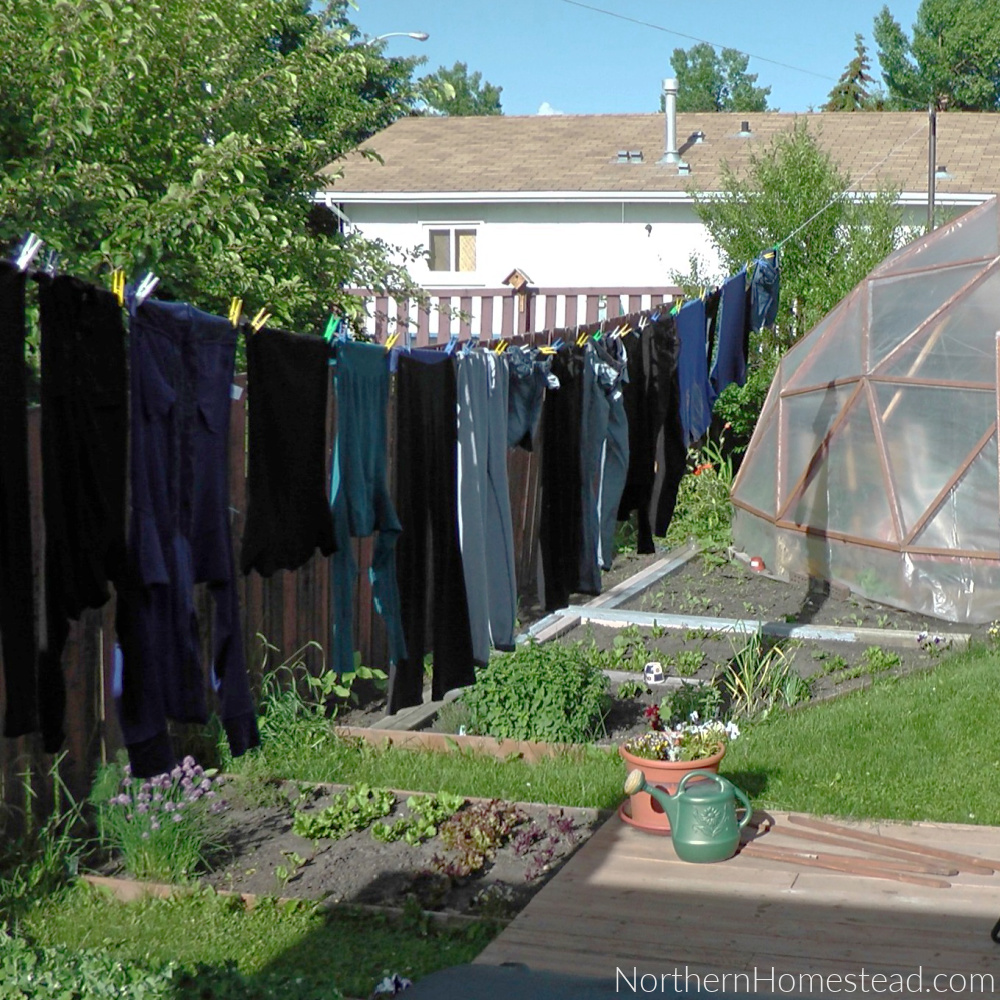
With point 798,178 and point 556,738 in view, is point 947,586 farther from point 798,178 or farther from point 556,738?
point 798,178

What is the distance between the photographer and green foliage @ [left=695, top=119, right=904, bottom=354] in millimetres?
13398

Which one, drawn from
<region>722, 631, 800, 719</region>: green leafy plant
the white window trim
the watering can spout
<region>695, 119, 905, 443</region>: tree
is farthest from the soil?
the white window trim

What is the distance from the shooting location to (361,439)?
5070 millimetres

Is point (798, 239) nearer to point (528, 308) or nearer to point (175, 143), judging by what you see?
point (528, 308)

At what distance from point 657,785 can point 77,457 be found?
125 inches

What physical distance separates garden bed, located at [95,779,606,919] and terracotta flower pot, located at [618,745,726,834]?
247mm

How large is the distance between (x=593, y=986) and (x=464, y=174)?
20563mm

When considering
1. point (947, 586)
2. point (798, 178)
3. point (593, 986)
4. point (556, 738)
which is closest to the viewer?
point (593, 986)

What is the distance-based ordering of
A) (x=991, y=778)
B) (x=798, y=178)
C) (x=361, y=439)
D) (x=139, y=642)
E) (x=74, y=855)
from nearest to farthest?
(x=139, y=642) < (x=361, y=439) < (x=74, y=855) < (x=991, y=778) < (x=798, y=178)

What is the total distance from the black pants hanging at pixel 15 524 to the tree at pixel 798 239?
35.2 ft

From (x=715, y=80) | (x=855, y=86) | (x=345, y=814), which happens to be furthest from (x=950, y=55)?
(x=345, y=814)

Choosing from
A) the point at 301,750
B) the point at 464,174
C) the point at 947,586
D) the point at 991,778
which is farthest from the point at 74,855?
the point at 464,174

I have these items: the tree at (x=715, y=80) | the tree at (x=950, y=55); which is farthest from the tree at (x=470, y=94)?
the tree at (x=950, y=55)

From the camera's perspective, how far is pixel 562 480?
22.5ft
